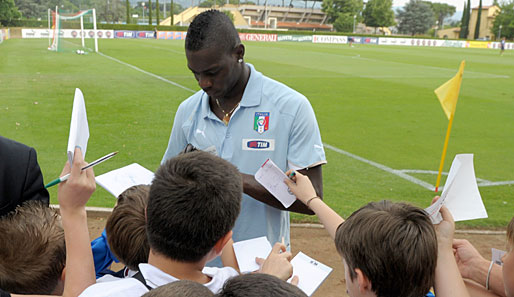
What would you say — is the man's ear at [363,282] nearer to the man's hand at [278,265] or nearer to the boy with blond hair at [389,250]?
the boy with blond hair at [389,250]

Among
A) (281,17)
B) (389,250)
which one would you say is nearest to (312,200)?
(389,250)

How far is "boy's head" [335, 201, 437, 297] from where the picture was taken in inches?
76.2

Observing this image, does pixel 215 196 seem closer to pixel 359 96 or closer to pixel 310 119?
pixel 310 119

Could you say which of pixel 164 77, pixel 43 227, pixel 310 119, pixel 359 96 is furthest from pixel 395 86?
pixel 43 227

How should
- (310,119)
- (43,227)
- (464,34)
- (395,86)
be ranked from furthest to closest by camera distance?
1. (464,34)
2. (395,86)
3. (310,119)
4. (43,227)

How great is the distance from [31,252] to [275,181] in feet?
3.98

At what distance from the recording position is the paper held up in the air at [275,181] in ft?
8.38

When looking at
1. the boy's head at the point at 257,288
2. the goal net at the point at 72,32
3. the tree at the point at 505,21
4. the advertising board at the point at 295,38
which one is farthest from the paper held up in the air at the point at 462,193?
the tree at the point at 505,21

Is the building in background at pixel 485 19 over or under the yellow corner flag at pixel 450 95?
over

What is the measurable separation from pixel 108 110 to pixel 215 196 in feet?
37.0

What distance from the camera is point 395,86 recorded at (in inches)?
749

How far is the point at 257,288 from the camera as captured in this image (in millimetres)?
1302

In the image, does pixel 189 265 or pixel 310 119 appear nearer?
pixel 189 265

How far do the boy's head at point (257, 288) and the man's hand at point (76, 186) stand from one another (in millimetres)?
786
